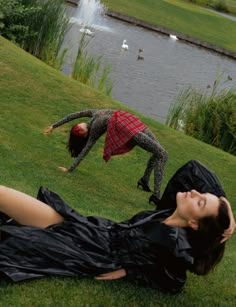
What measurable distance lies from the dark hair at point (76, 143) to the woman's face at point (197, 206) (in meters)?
3.58

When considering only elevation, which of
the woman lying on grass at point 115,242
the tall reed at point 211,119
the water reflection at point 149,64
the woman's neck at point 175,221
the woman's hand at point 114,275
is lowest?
the water reflection at point 149,64

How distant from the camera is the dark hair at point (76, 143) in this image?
7191 millimetres

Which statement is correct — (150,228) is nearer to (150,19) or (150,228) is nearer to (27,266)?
(27,266)

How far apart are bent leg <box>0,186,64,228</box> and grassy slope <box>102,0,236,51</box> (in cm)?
2745

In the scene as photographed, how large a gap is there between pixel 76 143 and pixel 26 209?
3.47m

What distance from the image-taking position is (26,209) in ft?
12.6

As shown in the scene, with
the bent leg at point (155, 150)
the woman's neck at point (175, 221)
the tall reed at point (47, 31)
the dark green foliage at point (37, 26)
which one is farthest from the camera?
the tall reed at point (47, 31)

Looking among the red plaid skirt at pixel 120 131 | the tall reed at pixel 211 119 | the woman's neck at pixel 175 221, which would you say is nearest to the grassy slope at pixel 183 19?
the tall reed at pixel 211 119

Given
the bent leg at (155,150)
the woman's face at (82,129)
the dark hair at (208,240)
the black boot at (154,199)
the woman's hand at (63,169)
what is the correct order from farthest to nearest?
the woman's hand at (63,169)
the black boot at (154,199)
the bent leg at (155,150)
the woman's face at (82,129)
the dark hair at (208,240)

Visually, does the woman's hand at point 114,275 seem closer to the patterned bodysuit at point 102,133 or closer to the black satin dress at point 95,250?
the black satin dress at point 95,250

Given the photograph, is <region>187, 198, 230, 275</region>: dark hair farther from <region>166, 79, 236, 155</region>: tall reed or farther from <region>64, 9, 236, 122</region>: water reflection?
<region>64, 9, 236, 122</region>: water reflection

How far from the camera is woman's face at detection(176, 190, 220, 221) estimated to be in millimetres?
3639

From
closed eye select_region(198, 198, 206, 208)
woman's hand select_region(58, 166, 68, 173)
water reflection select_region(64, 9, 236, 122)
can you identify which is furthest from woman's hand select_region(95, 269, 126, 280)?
water reflection select_region(64, 9, 236, 122)

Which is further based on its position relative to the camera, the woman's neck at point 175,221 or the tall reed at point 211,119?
the tall reed at point 211,119
